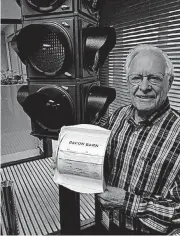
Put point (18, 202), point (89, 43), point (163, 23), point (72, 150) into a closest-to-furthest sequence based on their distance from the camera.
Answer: point (72, 150), point (89, 43), point (18, 202), point (163, 23)

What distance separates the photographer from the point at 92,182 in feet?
2.13

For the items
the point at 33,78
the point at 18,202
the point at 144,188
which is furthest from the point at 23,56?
the point at 18,202

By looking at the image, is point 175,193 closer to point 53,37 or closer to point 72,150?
point 72,150

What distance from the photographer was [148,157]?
0.76 m

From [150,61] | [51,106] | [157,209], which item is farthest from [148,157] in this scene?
[51,106]

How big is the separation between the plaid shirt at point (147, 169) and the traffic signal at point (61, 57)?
0.17 meters

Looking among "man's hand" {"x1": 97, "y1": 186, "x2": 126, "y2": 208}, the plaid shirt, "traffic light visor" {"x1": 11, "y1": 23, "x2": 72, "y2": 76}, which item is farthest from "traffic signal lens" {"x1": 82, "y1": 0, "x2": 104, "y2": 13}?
"man's hand" {"x1": 97, "y1": 186, "x2": 126, "y2": 208}

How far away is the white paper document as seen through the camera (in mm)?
623

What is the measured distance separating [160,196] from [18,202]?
0.84 metres

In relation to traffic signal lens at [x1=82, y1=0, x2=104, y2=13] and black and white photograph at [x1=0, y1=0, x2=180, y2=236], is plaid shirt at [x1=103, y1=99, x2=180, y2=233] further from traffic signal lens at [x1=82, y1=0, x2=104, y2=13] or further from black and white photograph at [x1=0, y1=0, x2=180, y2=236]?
traffic signal lens at [x1=82, y1=0, x2=104, y2=13]

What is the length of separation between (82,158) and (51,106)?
35 cm

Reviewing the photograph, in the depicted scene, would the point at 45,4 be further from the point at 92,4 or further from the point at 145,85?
the point at 145,85

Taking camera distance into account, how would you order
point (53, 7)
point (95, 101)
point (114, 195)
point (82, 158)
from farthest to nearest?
point (95, 101)
point (53, 7)
point (114, 195)
point (82, 158)

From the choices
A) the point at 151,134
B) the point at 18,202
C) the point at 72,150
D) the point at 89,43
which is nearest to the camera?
the point at 72,150
